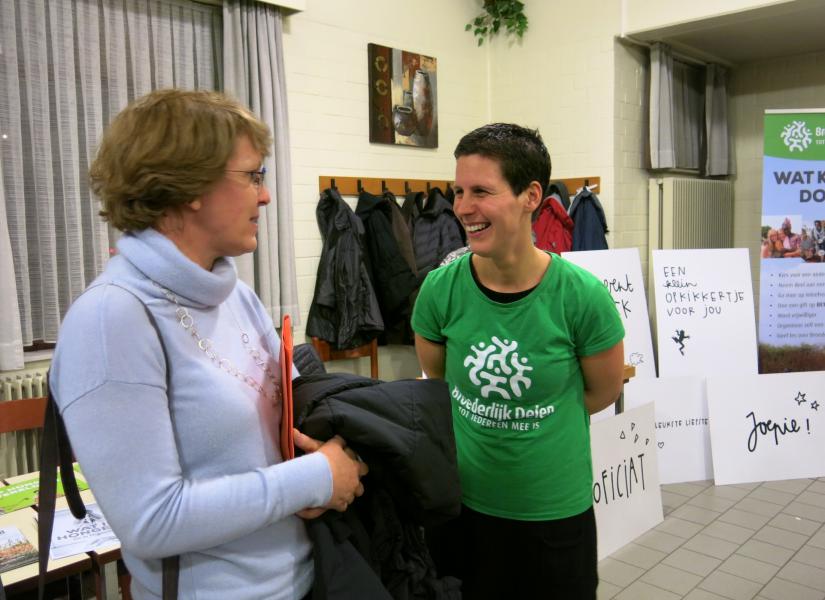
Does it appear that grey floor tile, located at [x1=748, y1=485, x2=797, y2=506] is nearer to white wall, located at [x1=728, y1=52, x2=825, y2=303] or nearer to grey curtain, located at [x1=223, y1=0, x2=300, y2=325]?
white wall, located at [x1=728, y1=52, x2=825, y2=303]

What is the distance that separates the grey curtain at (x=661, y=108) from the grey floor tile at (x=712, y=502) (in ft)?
7.39

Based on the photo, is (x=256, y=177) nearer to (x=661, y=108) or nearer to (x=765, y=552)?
(x=765, y=552)

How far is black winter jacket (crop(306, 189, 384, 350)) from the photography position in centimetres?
383

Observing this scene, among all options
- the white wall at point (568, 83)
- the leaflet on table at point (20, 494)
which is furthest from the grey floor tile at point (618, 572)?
the white wall at point (568, 83)

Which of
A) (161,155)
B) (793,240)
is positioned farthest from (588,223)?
(161,155)

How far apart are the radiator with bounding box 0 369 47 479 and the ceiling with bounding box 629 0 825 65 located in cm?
396

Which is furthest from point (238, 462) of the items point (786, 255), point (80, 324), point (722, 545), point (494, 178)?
point (786, 255)

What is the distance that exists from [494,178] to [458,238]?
289 cm

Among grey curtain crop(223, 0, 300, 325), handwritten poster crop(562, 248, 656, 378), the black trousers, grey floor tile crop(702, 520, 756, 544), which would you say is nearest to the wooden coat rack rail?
grey curtain crop(223, 0, 300, 325)

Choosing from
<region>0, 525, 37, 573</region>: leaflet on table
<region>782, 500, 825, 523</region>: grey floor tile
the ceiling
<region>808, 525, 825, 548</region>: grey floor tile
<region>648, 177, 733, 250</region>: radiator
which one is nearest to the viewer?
<region>0, 525, 37, 573</region>: leaflet on table

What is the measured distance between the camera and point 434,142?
464cm

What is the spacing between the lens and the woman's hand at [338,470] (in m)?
0.97

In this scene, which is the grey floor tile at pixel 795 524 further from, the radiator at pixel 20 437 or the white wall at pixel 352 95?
the radiator at pixel 20 437

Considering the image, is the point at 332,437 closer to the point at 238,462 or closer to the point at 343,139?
the point at 238,462
